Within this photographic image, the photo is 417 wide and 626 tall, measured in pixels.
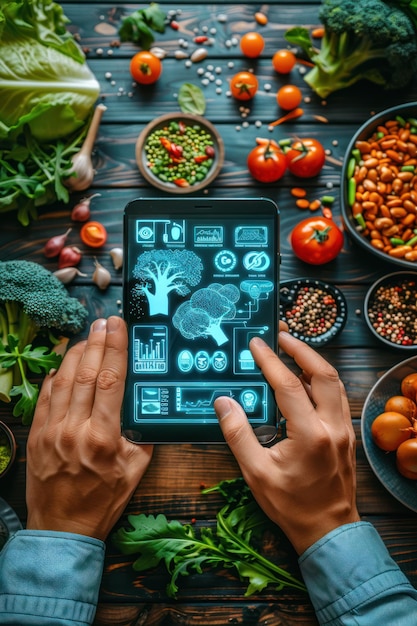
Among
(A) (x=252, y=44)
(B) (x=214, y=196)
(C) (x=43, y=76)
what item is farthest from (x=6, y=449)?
(A) (x=252, y=44)

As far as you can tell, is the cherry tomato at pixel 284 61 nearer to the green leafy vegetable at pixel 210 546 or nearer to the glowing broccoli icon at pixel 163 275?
the glowing broccoli icon at pixel 163 275

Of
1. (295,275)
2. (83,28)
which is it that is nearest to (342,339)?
(295,275)

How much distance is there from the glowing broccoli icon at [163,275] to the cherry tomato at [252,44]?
62 cm

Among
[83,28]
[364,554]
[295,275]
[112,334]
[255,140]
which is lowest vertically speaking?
[364,554]

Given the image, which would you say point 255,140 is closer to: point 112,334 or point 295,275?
point 295,275

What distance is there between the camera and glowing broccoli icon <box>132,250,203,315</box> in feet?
3.88

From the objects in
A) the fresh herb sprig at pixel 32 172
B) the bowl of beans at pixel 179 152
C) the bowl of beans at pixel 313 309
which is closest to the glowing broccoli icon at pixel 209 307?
the bowl of beans at pixel 313 309

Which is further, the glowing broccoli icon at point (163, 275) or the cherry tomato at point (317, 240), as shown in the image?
the cherry tomato at point (317, 240)

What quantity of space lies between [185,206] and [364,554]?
764mm

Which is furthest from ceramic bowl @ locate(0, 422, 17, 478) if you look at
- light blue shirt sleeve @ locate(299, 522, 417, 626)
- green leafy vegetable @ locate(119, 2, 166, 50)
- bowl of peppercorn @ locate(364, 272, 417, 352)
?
green leafy vegetable @ locate(119, 2, 166, 50)

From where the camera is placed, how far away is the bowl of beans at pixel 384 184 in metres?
1.39

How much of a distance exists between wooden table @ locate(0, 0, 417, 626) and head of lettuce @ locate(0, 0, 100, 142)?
0.08 metres

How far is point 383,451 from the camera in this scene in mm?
1349

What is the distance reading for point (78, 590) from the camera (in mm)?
1067
